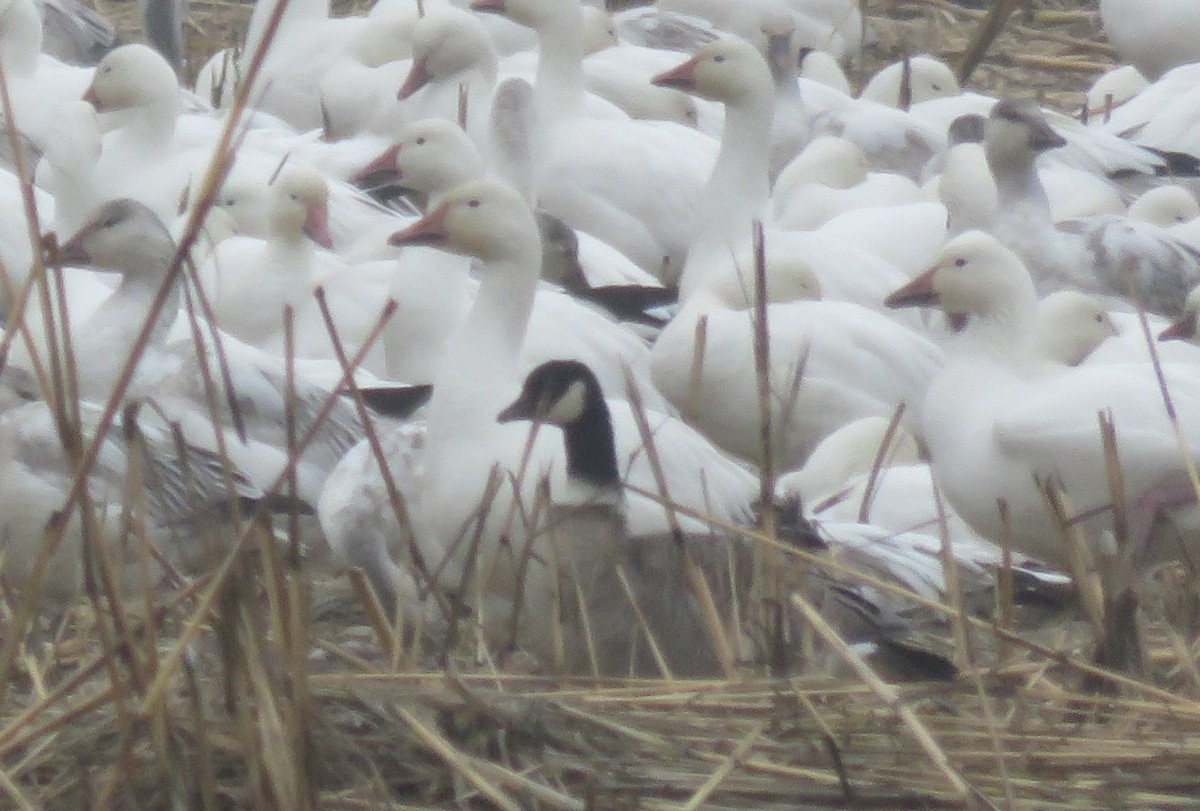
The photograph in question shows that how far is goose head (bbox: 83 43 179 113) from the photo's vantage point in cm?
693

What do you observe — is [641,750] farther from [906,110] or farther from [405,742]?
[906,110]

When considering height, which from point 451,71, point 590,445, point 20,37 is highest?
point 451,71

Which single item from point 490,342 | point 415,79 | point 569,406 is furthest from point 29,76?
point 569,406

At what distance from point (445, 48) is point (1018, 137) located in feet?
5.85

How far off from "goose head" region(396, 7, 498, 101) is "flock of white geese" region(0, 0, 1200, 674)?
0.05 feet

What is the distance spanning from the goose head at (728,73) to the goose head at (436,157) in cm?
68

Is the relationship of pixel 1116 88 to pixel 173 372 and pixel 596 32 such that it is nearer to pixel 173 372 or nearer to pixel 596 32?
pixel 596 32

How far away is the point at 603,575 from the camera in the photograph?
3.63 m

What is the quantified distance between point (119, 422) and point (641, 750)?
1883 mm

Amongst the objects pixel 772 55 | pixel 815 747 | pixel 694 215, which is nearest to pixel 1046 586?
pixel 815 747

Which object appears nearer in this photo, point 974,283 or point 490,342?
point 490,342

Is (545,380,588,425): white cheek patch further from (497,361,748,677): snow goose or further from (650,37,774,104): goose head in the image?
(650,37,774,104): goose head

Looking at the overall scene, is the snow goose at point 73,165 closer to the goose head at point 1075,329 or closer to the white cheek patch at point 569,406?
the goose head at point 1075,329

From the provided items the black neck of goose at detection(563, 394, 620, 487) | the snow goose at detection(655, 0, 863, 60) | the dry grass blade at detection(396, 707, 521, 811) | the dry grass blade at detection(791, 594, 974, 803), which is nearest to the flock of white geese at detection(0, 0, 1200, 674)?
the black neck of goose at detection(563, 394, 620, 487)
